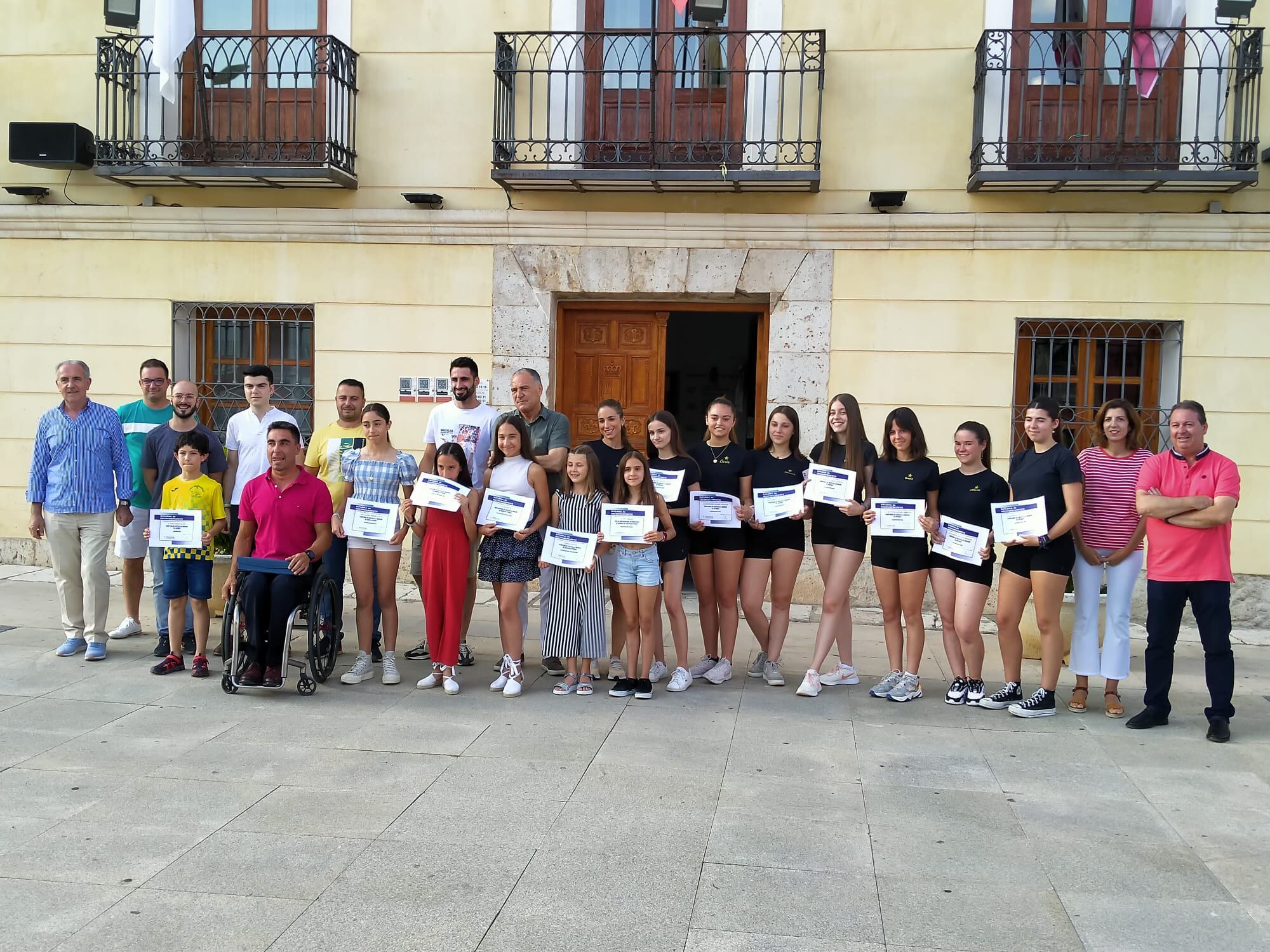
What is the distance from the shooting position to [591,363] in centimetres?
1026

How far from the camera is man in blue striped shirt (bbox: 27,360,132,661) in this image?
24.2 feet

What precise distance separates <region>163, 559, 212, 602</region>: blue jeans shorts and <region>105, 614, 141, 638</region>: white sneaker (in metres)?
1.11

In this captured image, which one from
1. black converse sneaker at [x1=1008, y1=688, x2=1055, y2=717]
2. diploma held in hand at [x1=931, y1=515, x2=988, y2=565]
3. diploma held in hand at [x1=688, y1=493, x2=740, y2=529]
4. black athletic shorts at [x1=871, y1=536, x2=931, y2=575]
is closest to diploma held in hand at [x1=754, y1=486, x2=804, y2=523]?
diploma held in hand at [x1=688, y1=493, x2=740, y2=529]

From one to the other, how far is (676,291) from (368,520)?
4118mm

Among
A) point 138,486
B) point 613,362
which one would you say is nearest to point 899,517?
point 613,362

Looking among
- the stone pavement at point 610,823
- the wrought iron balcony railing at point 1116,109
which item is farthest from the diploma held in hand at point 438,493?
the wrought iron balcony railing at point 1116,109

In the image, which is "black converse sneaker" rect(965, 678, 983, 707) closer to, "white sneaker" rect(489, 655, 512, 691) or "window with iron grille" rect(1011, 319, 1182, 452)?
"white sneaker" rect(489, 655, 512, 691)

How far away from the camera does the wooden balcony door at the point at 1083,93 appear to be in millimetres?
9242

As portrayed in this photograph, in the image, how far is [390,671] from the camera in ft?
22.3

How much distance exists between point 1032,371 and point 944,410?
33.9 inches

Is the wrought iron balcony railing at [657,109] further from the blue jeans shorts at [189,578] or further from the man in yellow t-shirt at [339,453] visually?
the blue jeans shorts at [189,578]

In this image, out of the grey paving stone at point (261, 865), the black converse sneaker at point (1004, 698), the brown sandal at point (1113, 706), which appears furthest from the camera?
the black converse sneaker at point (1004, 698)

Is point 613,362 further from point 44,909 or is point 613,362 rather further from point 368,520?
point 44,909

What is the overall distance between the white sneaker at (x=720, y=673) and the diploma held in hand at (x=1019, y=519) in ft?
6.20
